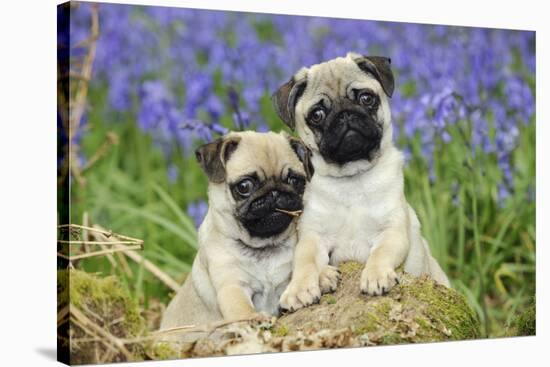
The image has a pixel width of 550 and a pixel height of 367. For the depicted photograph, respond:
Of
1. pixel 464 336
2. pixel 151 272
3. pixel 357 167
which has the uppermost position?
pixel 357 167

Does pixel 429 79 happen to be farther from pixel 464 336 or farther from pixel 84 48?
pixel 84 48

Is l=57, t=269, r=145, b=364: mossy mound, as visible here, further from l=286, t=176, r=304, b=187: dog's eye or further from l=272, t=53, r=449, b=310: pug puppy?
l=286, t=176, r=304, b=187: dog's eye

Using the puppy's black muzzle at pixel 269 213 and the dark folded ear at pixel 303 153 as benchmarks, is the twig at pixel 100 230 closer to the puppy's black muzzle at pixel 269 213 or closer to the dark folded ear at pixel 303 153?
the puppy's black muzzle at pixel 269 213

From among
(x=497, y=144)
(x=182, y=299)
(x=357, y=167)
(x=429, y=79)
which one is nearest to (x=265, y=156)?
(x=357, y=167)

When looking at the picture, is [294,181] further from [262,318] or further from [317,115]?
[262,318]

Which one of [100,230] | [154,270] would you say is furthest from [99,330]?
[154,270]

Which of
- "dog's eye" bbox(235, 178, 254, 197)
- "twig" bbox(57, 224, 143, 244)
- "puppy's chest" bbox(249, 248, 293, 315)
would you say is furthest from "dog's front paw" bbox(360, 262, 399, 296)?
"twig" bbox(57, 224, 143, 244)
